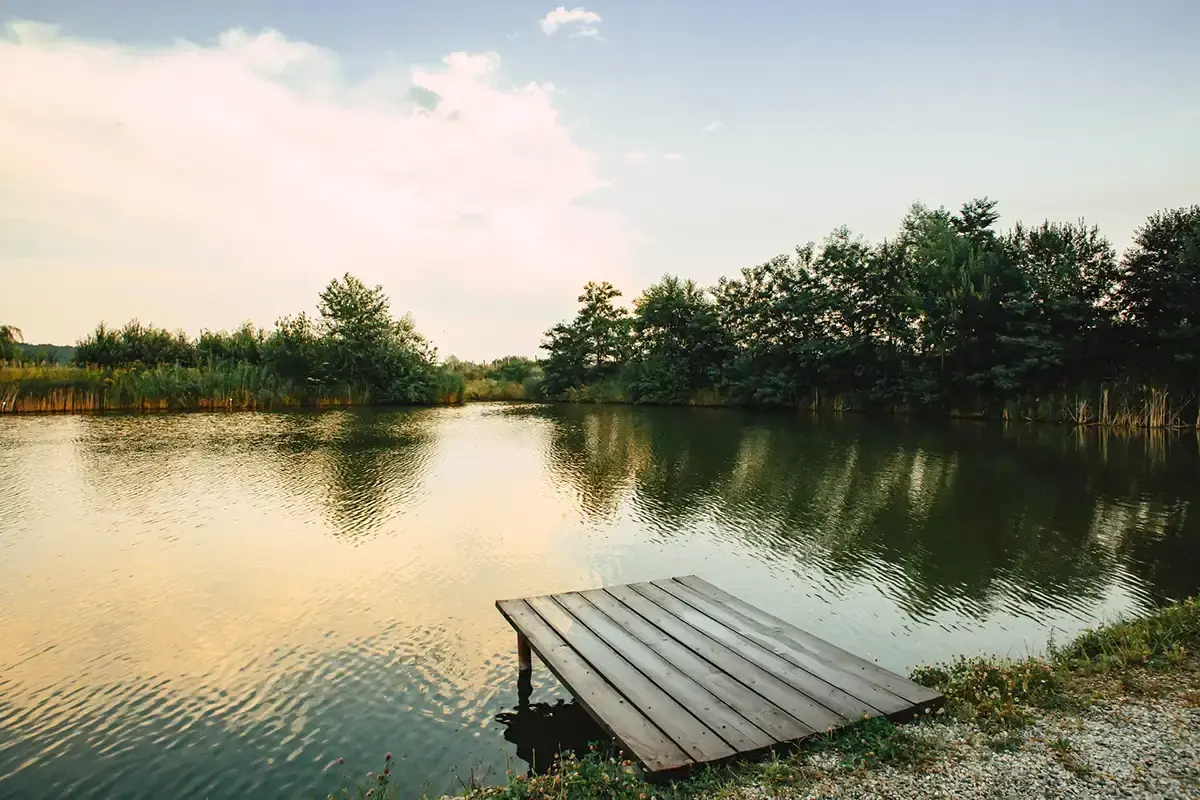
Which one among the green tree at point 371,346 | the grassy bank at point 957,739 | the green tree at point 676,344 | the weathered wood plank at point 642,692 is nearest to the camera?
the grassy bank at point 957,739

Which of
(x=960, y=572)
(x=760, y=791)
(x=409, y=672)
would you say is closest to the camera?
(x=760, y=791)

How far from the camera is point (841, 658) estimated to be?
450cm

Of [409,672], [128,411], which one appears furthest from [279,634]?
[128,411]

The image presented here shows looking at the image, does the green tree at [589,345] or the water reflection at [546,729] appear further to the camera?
the green tree at [589,345]

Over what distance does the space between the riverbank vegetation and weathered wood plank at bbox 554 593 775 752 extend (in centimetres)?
3035

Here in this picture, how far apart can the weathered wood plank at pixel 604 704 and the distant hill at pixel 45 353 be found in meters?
35.2

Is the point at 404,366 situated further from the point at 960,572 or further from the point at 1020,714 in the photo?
the point at 1020,714

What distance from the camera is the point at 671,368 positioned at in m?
40.3

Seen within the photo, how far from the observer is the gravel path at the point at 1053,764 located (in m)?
2.93

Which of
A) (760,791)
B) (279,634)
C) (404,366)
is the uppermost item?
(404,366)

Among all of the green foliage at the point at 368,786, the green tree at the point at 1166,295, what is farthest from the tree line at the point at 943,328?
the green foliage at the point at 368,786

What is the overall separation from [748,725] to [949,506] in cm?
914

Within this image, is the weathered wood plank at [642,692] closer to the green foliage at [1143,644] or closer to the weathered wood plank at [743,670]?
the weathered wood plank at [743,670]

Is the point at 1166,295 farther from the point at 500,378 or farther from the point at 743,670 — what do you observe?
the point at 500,378
